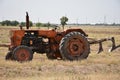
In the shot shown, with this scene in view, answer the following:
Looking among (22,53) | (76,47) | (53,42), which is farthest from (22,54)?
(76,47)

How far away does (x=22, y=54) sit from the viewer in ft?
57.0

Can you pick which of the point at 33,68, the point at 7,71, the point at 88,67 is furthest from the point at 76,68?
the point at 7,71

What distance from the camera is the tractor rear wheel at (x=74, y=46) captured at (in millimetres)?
18016

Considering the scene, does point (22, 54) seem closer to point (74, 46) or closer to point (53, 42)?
point (53, 42)

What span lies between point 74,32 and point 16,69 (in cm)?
473

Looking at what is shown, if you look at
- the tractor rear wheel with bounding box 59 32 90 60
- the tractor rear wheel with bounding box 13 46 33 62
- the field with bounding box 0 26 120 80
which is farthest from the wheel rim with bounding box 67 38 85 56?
the tractor rear wheel with bounding box 13 46 33 62

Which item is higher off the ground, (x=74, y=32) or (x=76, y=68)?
(x=74, y=32)

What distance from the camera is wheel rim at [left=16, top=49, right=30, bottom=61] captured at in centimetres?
1731

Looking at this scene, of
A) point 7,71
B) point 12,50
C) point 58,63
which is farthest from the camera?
point 12,50

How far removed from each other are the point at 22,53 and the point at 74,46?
111 inches

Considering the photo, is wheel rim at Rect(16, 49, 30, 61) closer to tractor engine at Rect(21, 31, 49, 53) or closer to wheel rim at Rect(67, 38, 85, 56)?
tractor engine at Rect(21, 31, 49, 53)

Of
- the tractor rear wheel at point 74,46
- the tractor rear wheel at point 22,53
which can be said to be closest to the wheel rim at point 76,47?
the tractor rear wheel at point 74,46

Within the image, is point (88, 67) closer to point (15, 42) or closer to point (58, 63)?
point (58, 63)

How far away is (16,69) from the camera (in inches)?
580
